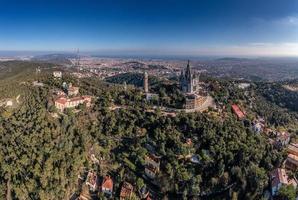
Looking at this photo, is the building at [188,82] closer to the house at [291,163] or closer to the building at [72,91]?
the building at [72,91]

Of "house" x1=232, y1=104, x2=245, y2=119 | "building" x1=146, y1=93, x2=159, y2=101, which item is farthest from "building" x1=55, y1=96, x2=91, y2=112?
"house" x1=232, y1=104, x2=245, y2=119

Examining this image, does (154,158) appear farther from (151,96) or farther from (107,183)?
(151,96)

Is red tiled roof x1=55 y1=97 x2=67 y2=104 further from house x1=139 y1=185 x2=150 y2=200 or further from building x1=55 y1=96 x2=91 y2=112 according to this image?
house x1=139 y1=185 x2=150 y2=200

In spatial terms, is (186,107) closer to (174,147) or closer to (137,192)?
(174,147)

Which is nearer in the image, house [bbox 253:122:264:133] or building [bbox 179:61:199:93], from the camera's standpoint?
house [bbox 253:122:264:133]

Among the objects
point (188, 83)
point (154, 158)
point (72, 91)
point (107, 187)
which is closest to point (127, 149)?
point (154, 158)

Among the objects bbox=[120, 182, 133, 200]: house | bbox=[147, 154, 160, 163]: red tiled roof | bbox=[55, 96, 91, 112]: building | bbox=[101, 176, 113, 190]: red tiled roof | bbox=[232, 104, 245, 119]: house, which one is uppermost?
bbox=[55, 96, 91, 112]: building

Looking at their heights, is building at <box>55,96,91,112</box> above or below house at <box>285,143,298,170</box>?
above
